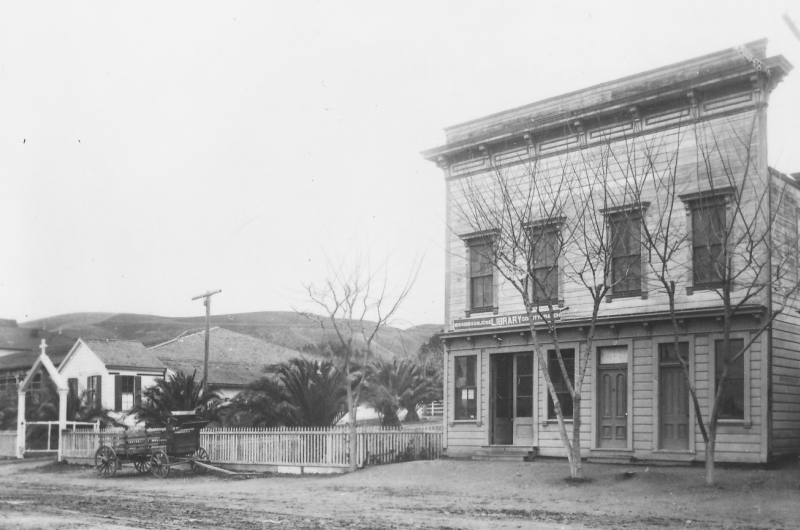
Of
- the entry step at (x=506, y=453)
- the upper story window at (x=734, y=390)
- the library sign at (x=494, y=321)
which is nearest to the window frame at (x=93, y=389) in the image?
the library sign at (x=494, y=321)

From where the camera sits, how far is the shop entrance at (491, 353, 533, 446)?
22.3m

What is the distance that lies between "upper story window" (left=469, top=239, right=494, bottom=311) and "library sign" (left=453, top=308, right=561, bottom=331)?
14.3 inches

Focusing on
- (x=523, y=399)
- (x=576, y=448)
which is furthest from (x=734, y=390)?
(x=523, y=399)

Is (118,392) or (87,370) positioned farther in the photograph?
(87,370)

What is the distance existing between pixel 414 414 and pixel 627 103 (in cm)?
3376

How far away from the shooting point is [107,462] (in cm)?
2586

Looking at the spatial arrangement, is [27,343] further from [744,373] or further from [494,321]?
[744,373]

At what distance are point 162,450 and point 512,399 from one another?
9674 millimetres

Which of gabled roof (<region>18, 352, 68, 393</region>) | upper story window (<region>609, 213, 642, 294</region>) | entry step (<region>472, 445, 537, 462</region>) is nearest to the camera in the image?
upper story window (<region>609, 213, 642, 294</region>)

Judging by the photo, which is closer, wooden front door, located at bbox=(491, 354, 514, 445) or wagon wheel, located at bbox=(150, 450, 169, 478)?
wooden front door, located at bbox=(491, 354, 514, 445)

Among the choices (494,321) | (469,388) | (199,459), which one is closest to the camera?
(494,321)

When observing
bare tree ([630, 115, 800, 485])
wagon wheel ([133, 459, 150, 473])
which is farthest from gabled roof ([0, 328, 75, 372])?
bare tree ([630, 115, 800, 485])

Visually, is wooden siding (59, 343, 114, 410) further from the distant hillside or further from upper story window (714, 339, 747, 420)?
the distant hillside

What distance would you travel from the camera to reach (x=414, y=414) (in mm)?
51156
